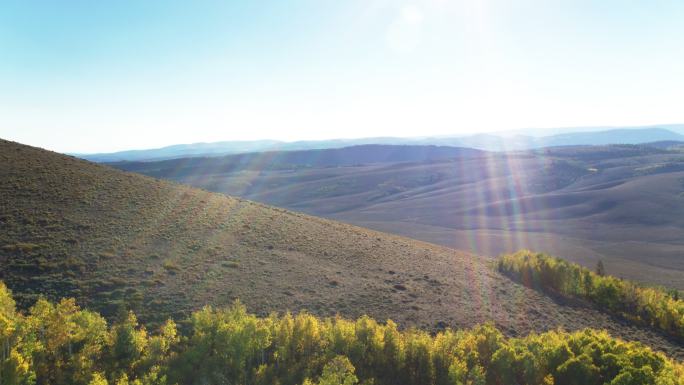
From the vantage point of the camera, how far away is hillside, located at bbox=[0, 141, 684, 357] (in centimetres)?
2748

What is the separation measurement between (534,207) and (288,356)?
126 meters

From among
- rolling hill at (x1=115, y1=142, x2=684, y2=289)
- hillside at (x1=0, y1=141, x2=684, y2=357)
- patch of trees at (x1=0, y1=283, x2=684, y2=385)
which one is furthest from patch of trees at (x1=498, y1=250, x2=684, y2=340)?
rolling hill at (x1=115, y1=142, x2=684, y2=289)

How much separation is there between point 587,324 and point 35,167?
5585cm

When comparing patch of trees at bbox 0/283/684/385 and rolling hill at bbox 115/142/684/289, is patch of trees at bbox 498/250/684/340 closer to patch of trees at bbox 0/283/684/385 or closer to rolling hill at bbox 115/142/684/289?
patch of trees at bbox 0/283/684/385

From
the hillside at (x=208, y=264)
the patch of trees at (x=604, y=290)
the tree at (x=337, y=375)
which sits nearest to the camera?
the tree at (x=337, y=375)

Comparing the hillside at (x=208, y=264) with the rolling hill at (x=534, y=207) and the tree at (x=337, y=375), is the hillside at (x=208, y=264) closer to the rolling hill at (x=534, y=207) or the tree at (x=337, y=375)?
the tree at (x=337, y=375)

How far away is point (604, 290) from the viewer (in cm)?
3662

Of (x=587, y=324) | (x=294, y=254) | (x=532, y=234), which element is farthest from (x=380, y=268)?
(x=532, y=234)

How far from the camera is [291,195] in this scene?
174 m

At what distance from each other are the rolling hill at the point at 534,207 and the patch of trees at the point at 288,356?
1976 inches

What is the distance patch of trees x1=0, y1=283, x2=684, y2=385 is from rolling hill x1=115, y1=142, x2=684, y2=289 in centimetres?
5018

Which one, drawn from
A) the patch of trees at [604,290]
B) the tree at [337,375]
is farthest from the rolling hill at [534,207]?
the tree at [337,375]

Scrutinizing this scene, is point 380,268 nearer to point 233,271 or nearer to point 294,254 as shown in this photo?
point 294,254

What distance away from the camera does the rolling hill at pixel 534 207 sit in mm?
81250
